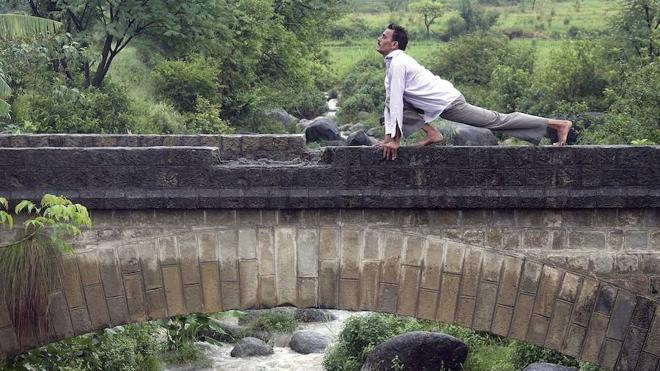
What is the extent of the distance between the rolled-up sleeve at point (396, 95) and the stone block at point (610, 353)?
2267 mm

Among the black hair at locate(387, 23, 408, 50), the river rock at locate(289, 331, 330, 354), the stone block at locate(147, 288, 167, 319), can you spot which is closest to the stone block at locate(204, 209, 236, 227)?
the stone block at locate(147, 288, 167, 319)

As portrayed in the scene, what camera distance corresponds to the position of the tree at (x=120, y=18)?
78.2 ft

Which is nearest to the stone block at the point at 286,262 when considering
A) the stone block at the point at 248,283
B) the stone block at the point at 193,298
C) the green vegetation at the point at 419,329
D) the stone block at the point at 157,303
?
the stone block at the point at 248,283

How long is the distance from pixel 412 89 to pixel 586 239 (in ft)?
5.66

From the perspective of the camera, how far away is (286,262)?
8383 millimetres

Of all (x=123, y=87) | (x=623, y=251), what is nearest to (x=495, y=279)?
(x=623, y=251)

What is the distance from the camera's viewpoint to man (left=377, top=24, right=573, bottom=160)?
830 cm

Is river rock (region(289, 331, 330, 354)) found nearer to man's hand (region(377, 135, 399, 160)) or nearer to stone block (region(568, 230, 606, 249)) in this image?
stone block (region(568, 230, 606, 249))

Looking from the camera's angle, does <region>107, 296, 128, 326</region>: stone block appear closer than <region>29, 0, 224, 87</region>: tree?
Yes

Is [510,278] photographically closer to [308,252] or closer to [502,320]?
[502,320]

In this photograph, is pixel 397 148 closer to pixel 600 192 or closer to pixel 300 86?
pixel 600 192

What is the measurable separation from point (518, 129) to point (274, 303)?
227 centimetres

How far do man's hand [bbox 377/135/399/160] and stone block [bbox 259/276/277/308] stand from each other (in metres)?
1.26

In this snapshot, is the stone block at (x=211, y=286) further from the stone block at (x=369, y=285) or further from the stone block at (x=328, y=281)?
the stone block at (x=369, y=285)
